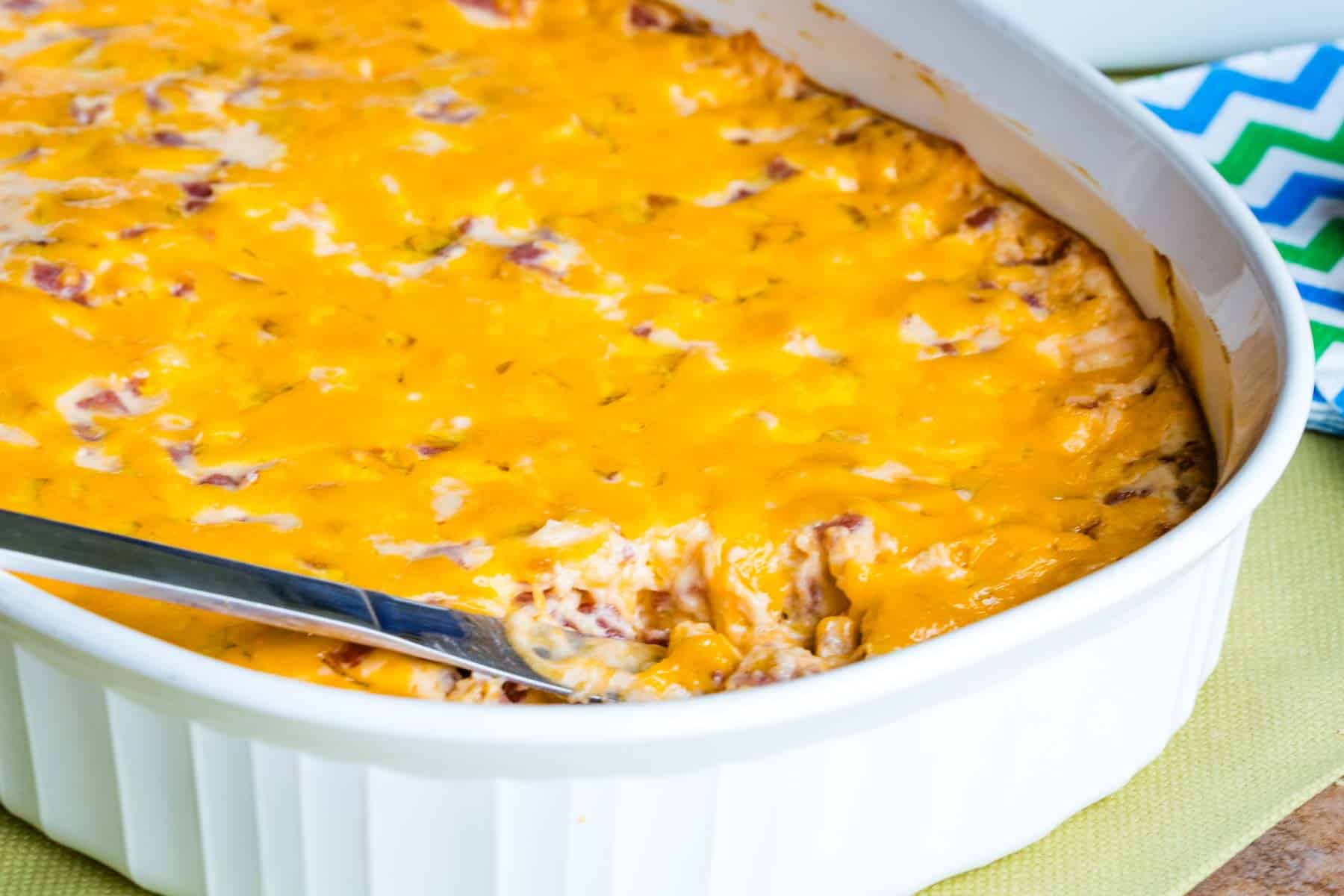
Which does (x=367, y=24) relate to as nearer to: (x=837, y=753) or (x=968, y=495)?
(x=968, y=495)

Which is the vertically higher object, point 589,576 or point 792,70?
point 792,70

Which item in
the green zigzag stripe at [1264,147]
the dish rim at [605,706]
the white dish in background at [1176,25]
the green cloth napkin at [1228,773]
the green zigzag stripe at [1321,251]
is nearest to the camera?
the dish rim at [605,706]

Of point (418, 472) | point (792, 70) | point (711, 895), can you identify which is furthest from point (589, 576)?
point (792, 70)

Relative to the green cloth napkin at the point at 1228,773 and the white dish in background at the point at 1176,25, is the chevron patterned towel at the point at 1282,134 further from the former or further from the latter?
the green cloth napkin at the point at 1228,773

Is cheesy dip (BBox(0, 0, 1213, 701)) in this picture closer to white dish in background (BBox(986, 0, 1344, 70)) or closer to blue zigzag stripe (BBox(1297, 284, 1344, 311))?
blue zigzag stripe (BBox(1297, 284, 1344, 311))

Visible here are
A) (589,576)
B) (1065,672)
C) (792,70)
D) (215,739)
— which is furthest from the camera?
(792,70)

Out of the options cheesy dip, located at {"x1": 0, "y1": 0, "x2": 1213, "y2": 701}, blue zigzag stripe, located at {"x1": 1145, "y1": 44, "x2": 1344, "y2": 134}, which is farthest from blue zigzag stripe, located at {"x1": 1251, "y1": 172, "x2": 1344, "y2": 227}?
cheesy dip, located at {"x1": 0, "y1": 0, "x2": 1213, "y2": 701}

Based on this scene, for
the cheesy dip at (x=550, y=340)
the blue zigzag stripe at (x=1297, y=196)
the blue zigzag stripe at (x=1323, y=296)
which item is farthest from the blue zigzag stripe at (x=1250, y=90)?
the cheesy dip at (x=550, y=340)
